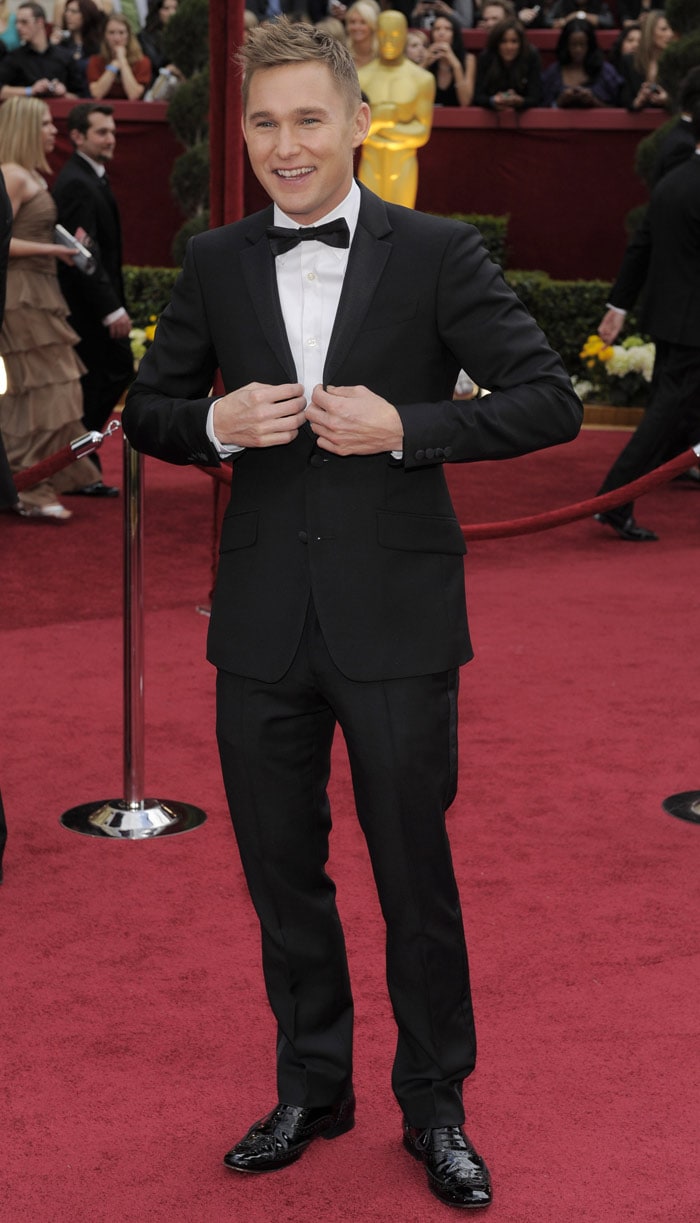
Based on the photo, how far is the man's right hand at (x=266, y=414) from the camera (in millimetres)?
2512

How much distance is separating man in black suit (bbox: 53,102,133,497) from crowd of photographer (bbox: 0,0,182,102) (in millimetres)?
5532

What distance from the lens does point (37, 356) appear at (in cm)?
817

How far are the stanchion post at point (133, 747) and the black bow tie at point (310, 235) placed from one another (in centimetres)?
204

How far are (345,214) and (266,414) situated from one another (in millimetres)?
380

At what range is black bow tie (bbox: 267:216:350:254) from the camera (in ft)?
8.46

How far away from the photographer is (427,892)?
2.78m

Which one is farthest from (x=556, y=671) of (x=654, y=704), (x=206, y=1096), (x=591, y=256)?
(x=591, y=256)

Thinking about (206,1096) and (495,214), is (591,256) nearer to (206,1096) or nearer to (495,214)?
(495,214)

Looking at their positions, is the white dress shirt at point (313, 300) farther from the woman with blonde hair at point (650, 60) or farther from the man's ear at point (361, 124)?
the woman with blonde hair at point (650, 60)

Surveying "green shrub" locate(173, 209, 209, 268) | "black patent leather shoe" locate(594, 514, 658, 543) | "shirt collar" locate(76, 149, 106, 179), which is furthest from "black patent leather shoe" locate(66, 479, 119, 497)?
"black patent leather shoe" locate(594, 514, 658, 543)

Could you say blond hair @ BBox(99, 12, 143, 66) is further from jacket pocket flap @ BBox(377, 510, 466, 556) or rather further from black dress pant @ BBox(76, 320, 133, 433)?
jacket pocket flap @ BBox(377, 510, 466, 556)

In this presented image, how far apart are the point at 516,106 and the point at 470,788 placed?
9751 mm

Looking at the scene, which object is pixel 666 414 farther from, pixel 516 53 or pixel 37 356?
pixel 516 53

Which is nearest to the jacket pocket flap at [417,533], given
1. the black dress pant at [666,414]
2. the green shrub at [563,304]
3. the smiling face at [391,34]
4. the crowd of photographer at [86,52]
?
the black dress pant at [666,414]
